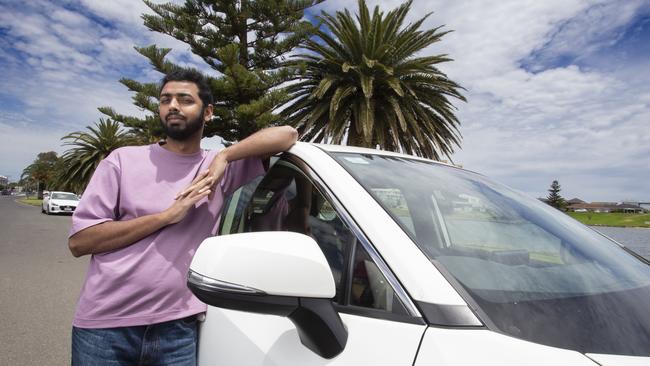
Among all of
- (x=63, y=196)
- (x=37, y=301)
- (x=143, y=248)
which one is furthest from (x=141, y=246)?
(x=63, y=196)

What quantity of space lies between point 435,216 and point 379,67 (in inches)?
614

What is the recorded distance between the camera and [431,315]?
924 mm

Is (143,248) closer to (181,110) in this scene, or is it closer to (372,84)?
(181,110)

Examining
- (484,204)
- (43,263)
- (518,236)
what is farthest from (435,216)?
(43,263)

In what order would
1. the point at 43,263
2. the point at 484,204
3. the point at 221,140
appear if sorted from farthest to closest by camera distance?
the point at 221,140 < the point at 43,263 < the point at 484,204

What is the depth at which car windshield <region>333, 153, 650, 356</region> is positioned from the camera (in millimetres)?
910

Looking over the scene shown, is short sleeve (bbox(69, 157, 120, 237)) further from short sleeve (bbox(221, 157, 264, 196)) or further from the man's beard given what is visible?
short sleeve (bbox(221, 157, 264, 196))

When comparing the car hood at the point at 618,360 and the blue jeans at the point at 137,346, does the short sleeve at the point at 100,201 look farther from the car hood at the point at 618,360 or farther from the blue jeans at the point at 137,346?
the car hood at the point at 618,360

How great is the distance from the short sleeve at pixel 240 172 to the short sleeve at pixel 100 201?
0.42m

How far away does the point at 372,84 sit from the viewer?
16734 mm

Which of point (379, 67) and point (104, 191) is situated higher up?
point (379, 67)

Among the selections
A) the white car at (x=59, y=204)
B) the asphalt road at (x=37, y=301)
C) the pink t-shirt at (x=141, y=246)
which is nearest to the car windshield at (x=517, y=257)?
the pink t-shirt at (x=141, y=246)

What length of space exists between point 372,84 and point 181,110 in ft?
51.0

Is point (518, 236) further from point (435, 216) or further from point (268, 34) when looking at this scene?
point (268, 34)
